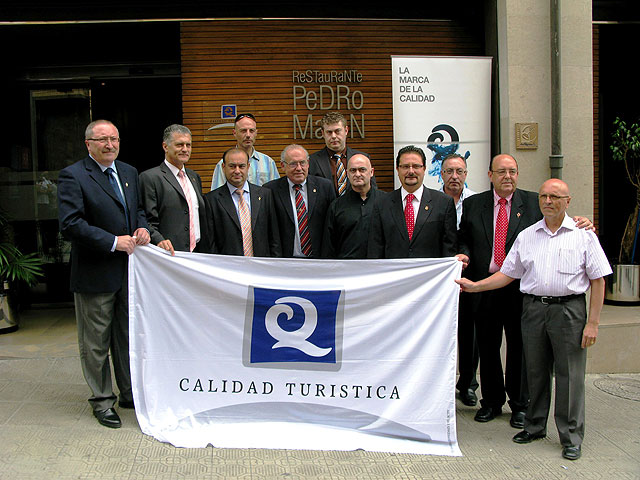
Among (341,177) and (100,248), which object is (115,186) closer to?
(100,248)

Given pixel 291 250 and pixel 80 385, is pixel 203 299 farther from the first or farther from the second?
pixel 80 385

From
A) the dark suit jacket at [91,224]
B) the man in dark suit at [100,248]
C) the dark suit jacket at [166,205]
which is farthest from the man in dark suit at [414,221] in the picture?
the dark suit jacket at [91,224]

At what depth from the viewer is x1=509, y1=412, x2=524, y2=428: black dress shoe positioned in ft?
15.9

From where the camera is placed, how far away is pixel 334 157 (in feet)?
18.9

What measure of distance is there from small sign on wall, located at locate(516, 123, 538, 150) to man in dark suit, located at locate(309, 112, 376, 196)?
2.15 m

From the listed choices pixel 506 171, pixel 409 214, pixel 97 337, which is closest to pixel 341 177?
pixel 409 214

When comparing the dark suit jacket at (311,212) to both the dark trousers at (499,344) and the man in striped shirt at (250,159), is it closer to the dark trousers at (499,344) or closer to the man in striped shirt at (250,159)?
the man in striped shirt at (250,159)

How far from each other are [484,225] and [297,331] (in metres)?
1.69

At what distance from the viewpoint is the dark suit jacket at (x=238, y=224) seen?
521 cm

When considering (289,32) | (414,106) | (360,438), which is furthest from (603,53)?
(360,438)

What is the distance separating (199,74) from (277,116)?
103 centimetres

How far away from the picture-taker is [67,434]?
455cm

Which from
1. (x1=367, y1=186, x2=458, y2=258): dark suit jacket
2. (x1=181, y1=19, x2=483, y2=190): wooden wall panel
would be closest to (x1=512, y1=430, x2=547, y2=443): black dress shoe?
(x1=367, y1=186, x2=458, y2=258): dark suit jacket

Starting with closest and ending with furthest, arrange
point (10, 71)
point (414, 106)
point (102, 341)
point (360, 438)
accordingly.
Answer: point (360, 438) → point (102, 341) → point (414, 106) → point (10, 71)
